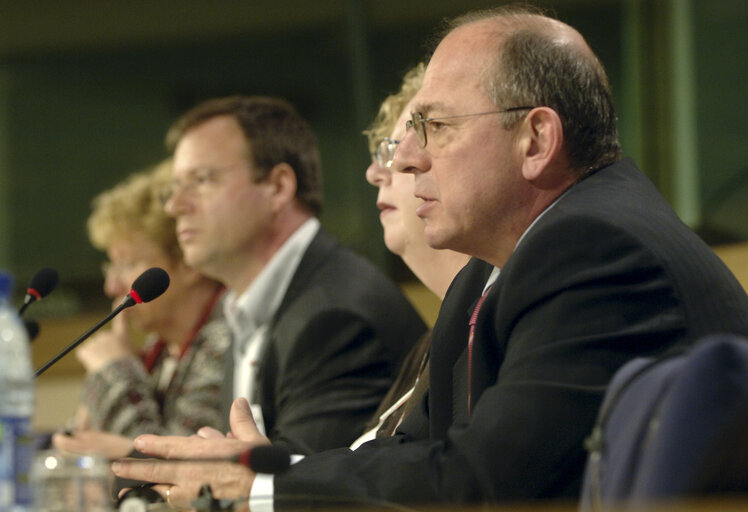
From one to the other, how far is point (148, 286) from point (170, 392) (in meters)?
1.57

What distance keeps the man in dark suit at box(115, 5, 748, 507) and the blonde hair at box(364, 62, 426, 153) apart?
2.28 feet

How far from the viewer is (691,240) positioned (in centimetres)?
168

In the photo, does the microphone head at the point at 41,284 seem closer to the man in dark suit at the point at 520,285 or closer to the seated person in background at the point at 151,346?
the man in dark suit at the point at 520,285

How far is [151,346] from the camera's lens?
14.6 ft

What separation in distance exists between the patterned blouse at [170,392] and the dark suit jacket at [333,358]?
566 millimetres

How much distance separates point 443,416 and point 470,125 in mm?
520

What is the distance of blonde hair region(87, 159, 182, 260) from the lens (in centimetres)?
411

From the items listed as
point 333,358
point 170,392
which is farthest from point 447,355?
point 170,392

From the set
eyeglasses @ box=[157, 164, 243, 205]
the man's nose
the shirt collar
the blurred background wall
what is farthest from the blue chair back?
the blurred background wall

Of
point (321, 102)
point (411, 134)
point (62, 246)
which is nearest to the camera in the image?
point (411, 134)

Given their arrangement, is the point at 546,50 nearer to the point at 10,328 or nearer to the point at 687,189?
the point at 10,328

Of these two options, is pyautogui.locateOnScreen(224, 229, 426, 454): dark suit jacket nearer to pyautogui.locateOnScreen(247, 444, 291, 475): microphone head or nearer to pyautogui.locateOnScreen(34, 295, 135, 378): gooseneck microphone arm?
pyautogui.locateOnScreen(34, 295, 135, 378): gooseneck microphone arm

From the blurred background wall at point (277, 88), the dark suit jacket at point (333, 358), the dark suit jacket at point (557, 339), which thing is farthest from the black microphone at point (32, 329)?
the blurred background wall at point (277, 88)

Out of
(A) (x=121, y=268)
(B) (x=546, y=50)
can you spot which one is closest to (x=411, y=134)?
(B) (x=546, y=50)
